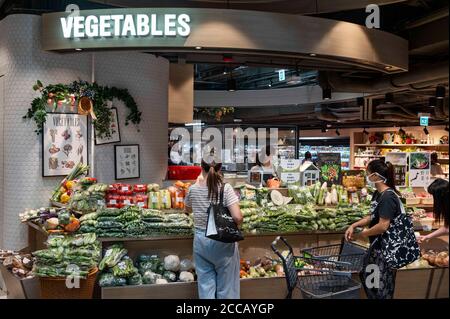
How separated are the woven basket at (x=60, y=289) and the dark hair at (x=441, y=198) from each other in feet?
9.65

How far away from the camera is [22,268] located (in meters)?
4.86

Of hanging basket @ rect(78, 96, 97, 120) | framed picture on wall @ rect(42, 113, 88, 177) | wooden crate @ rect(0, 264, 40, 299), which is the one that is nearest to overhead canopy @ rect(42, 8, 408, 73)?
hanging basket @ rect(78, 96, 97, 120)

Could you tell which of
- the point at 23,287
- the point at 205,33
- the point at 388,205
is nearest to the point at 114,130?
the point at 205,33

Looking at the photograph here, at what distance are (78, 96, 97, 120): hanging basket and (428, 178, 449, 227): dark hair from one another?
4.88 metres

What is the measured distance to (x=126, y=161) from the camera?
23.3 feet

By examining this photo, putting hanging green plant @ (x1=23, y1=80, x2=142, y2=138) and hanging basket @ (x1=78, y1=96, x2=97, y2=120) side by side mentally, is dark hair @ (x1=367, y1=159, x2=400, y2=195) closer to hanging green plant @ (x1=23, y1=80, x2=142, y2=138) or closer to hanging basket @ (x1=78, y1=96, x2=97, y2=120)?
hanging basket @ (x1=78, y1=96, x2=97, y2=120)

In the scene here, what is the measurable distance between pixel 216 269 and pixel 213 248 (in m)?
0.22

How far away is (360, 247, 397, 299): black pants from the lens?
3855 millimetres

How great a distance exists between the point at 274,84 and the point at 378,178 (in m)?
12.0

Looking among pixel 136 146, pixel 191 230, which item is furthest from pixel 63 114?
pixel 191 230

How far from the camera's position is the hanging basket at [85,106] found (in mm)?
6434

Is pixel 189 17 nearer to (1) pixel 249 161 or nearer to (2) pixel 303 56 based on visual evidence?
(2) pixel 303 56

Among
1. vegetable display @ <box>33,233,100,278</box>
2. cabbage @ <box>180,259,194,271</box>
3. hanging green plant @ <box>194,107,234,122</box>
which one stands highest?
hanging green plant @ <box>194,107,234,122</box>

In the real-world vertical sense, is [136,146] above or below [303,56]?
below
